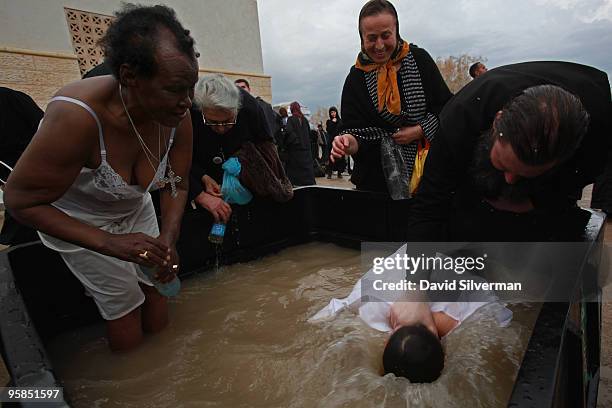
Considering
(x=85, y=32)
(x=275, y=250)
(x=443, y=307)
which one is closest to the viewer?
(x=443, y=307)

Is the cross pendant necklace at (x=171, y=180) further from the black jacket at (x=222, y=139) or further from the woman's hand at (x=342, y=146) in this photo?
the woman's hand at (x=342, y=146)

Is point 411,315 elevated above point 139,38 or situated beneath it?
situated beneath

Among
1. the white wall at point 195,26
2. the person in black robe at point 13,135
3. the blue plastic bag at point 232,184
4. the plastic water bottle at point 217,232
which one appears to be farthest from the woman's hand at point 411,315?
the white wall at point 195,26

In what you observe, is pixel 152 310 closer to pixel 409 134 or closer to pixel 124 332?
pixel 124 332

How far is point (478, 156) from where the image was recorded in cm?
129

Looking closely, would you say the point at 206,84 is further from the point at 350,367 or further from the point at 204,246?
the point at 350,367

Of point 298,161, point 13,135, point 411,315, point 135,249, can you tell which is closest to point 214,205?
point 135,249

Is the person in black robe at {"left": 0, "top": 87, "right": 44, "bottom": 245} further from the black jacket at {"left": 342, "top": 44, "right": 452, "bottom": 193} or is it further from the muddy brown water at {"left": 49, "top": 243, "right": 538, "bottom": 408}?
the black jacket at {"left": 342, "top": 44, "right": 452, "bottom": 193}

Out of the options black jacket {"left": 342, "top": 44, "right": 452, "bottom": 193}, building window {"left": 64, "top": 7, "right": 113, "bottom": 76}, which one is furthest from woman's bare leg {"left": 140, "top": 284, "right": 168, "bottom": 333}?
building window {"left": 64, "top": 7, "right": 113, "bottom": 76}

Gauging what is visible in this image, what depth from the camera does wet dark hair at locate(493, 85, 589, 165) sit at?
1.02 meters

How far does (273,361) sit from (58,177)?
3.42ft

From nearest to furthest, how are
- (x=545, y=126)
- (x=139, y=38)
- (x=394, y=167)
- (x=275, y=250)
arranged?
(x=545, y=126) < (x=139, y=38) < (x=394, y=167) < (x=275, y=250)

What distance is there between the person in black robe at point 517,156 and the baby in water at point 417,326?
259 mm

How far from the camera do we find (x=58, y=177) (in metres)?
1.27
